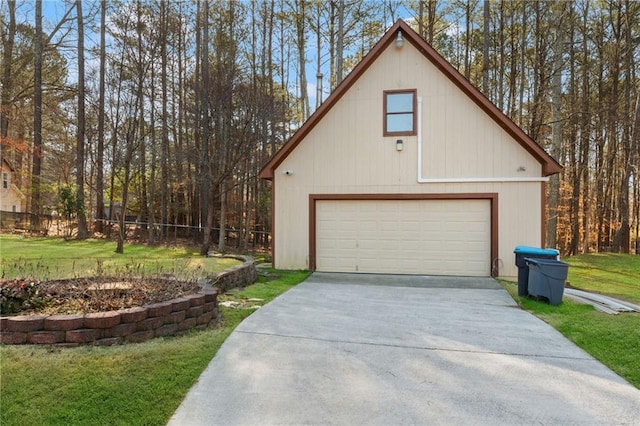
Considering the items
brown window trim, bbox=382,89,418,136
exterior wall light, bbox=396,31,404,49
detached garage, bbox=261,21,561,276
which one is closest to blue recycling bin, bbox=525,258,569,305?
detached garage, bbox=261,21,561,276

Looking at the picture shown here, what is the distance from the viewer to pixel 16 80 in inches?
787

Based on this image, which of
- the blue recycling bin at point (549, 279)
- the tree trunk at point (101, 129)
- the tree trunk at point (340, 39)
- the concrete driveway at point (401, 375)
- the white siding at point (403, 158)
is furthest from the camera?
the tree trunk at point (340, 39)

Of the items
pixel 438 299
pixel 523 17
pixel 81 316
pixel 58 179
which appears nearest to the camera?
pixel 81 316

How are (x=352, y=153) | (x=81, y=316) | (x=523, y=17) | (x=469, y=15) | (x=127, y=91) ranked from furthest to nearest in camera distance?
(x=469, y=15), (x=523, y=17), (x=127, y=91), (x=352, y=153), (x=81, y=316)

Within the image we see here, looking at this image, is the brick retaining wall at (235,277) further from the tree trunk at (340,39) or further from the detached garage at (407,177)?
the tree trunk at (340,39)

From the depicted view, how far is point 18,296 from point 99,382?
199cm

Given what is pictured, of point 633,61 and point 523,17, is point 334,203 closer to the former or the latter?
point 523,17

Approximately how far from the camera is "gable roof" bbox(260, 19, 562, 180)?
916 cm

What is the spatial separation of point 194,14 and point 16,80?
10.2 meters

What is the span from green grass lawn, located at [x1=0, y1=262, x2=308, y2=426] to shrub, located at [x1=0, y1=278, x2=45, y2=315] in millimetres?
698

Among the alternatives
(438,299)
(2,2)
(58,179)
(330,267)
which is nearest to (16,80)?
(2,2)

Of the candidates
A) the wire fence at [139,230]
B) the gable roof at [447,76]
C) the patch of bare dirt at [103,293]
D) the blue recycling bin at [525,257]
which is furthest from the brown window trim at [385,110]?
the wire fence at [139,230]

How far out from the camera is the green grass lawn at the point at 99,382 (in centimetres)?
282

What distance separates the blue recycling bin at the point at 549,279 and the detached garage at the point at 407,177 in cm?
298
